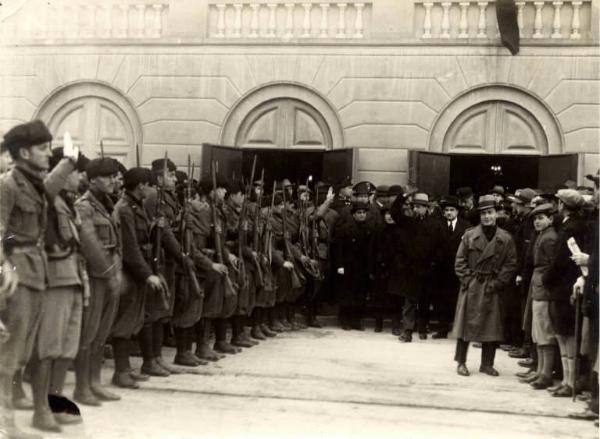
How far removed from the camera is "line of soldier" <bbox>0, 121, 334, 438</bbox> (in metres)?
5.76

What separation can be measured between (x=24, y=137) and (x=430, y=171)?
1021 cm

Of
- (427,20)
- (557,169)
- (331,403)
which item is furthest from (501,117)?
(331,403)

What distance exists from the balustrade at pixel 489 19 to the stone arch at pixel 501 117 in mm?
1007

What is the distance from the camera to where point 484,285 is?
9.52m

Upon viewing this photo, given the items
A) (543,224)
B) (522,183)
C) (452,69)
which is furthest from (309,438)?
(522,183)

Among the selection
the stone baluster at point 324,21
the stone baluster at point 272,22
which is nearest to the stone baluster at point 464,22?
the stone baluster at point 324,21

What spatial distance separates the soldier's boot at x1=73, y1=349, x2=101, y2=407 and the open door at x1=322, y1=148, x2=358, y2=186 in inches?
337

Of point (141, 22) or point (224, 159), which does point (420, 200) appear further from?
point (141, 22)

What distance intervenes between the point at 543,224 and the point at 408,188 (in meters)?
4.67

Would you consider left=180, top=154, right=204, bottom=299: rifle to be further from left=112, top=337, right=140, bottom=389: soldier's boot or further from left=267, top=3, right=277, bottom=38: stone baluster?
left=267, top=3, right=277, bottom=38: stone baluster

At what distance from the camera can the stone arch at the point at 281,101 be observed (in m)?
15.9

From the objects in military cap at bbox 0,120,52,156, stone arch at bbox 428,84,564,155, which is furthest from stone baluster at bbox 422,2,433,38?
military cap at bbox 0,120,52,156

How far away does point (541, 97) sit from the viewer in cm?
1509

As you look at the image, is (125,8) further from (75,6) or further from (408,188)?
(408,188)
